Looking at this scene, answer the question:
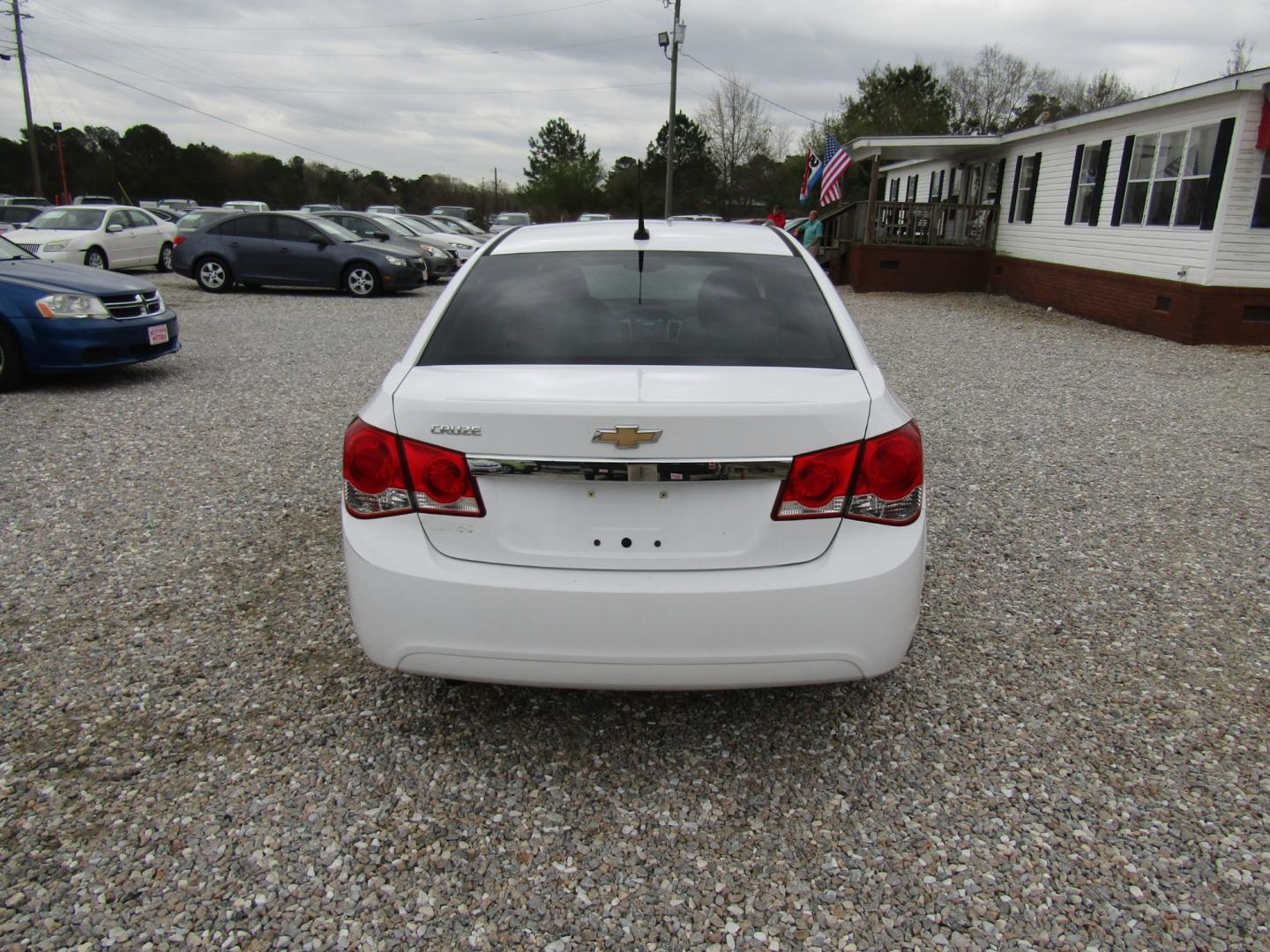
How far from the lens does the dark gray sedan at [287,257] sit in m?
16.7

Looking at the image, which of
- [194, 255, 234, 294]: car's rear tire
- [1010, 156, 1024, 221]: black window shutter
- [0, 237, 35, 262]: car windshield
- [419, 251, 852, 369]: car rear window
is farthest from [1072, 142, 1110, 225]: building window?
[0, 237, 35, 262]: car windshield

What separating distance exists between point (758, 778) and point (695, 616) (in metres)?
0.66

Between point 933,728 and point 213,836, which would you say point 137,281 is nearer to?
point 213,836

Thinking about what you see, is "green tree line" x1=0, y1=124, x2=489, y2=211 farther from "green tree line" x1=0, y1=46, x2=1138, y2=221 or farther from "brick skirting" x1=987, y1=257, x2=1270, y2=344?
"brick skirting" x1=987, y1=257, x2=1270, y2=344

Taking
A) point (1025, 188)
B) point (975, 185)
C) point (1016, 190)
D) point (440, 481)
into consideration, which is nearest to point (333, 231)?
point (1025, 188)

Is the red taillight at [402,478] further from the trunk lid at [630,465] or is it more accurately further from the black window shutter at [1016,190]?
the black window shutter at [1016,190]

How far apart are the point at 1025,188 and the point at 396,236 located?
1359 cm

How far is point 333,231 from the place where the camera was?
17000 mm

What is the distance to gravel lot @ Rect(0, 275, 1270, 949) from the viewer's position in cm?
219

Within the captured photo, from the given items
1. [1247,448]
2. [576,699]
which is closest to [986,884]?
[576,699]

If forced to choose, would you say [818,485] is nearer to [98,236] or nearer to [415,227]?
[98,236]

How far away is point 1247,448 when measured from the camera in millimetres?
6883

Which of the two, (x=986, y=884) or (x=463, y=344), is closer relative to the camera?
(x=986, y=884)

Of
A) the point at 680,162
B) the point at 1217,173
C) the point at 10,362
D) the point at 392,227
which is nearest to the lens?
the point at 10,362
